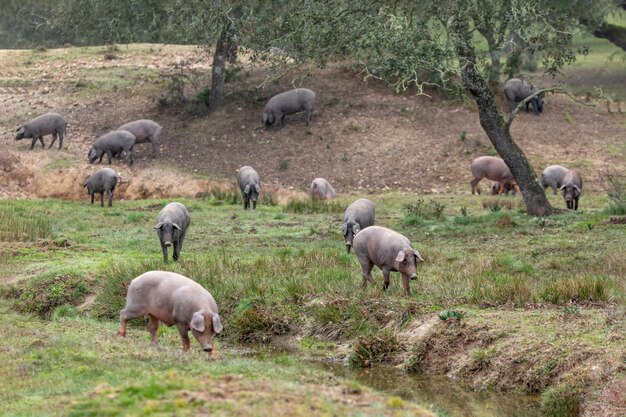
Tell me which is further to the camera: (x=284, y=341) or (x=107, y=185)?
(x=107, y=185)

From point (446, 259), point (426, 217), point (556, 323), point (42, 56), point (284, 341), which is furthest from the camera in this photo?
point (42, 56)

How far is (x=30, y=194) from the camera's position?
33875mm

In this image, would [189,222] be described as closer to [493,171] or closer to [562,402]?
[562,402]

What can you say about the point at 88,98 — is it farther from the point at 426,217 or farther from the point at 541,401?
the point at 541,401

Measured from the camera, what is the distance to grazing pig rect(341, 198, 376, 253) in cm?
2164

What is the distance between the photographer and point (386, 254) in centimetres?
1673

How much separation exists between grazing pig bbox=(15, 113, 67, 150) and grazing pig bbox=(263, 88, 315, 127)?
24.5 feet

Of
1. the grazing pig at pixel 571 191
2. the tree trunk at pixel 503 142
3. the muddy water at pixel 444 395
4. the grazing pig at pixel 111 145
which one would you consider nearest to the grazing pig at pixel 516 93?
the grazing pig at pixel 571 191

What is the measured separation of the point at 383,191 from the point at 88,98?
14.0 metres

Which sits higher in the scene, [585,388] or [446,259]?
[446,259]

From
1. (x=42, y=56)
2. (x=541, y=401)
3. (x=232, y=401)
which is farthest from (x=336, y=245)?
(x=42, y=56)

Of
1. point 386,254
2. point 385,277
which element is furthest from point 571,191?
point 386,254

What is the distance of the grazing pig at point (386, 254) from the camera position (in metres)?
16.2

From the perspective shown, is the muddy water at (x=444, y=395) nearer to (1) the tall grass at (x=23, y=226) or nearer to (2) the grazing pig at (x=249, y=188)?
(1) the tall grass at (x=23, y=226)
